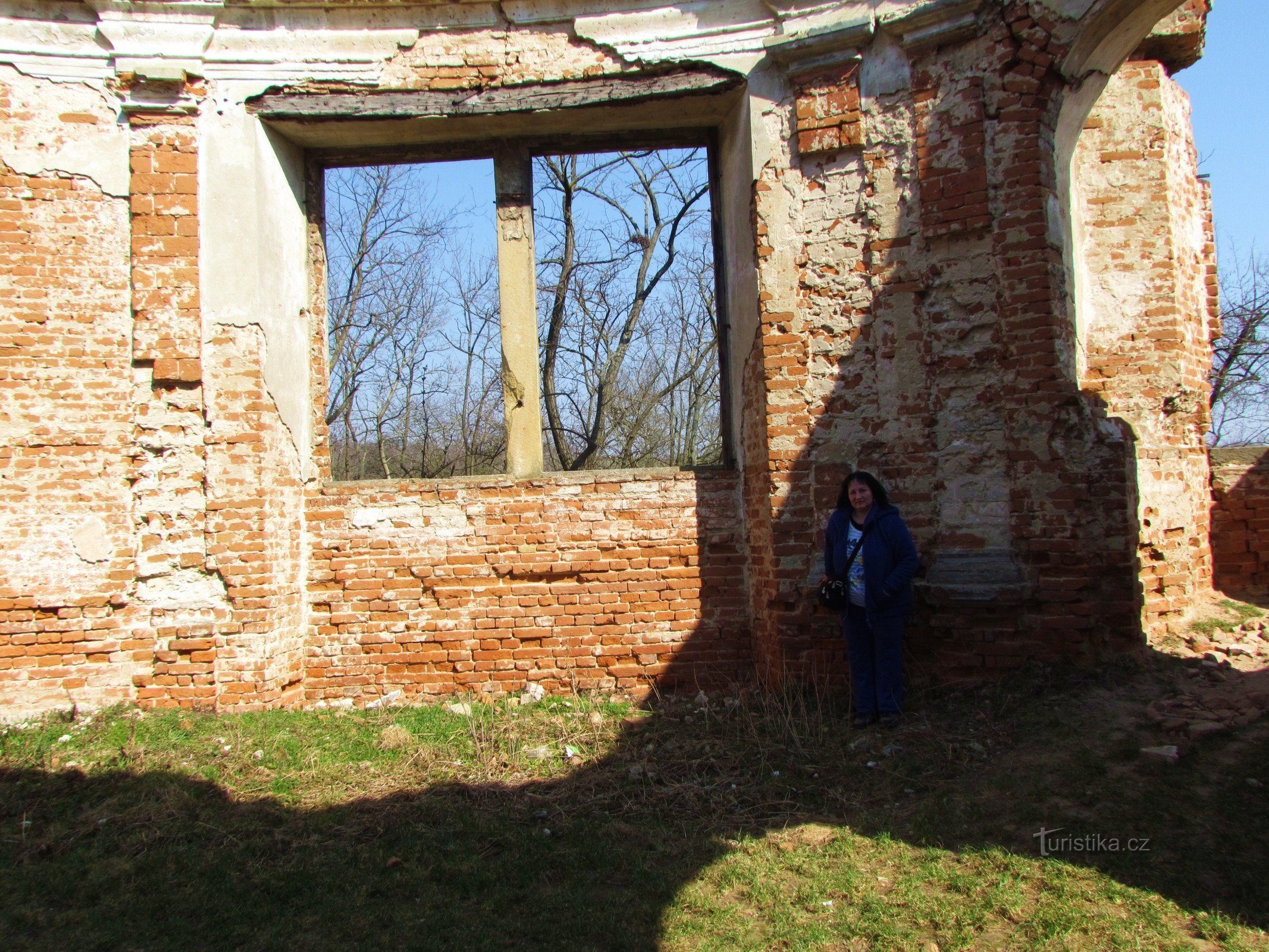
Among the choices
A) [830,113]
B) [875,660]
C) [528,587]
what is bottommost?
[875,660]

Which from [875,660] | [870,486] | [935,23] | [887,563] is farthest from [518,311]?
[875,660]

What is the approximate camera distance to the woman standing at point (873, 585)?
5.07 meters

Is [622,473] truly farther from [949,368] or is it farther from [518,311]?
[949,368]

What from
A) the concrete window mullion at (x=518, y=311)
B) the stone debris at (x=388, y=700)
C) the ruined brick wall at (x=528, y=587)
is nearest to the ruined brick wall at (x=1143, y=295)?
the ruined brick wall at (x=528, y=587)

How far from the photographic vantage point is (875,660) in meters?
5.26

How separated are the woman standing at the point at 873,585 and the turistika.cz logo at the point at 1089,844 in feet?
4.45

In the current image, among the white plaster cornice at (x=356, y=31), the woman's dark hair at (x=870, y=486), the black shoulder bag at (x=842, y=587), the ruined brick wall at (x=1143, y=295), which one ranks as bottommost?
the black shoulder bag at (x=842, y=587)

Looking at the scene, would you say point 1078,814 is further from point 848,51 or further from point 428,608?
point 848,51

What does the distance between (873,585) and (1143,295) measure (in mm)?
3456

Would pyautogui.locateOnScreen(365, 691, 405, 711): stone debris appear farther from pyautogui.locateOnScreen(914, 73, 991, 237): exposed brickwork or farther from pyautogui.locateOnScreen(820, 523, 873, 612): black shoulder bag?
pyautogui.locateOnScreen(914, 73, 991, 237): exposed brickwork

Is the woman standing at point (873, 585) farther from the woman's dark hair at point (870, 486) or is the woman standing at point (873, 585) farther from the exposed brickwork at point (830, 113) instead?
the exposed brickwork at point (830, 113)

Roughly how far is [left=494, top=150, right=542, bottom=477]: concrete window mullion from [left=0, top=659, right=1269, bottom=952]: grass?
2.09 metres

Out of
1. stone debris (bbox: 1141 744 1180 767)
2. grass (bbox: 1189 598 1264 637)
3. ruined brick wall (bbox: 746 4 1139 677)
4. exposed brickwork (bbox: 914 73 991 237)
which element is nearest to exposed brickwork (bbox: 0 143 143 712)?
ruined brick wall (bbox: 746 4 1139 677)

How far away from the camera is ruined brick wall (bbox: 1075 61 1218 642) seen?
20.9 ft
